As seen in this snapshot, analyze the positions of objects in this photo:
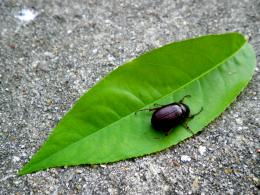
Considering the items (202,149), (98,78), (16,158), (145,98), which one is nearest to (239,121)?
(202,149)

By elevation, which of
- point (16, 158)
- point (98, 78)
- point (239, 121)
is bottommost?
point (16, 158)

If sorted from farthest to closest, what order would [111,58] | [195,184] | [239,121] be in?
[111,58]
[239,121]
[195,184]

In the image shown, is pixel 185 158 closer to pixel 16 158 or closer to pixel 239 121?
pixel 239 121

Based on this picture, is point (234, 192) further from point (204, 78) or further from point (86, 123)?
point (86, 123)

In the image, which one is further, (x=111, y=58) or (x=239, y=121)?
(x=111, y=58)

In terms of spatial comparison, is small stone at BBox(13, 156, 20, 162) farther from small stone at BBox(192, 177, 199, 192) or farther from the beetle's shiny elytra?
small stone at BBox(192, 177, 199, 192)

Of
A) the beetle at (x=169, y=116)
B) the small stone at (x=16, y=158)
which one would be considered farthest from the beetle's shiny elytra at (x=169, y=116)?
the small stone at (x=16, y=158)

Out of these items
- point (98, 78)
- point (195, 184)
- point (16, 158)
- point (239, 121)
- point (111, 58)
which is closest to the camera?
point (195, 184)
